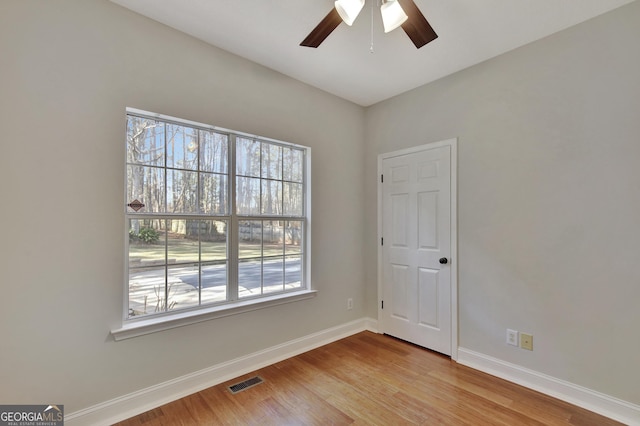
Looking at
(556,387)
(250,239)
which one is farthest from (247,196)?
(556,387)

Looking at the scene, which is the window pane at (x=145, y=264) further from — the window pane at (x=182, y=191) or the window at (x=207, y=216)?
the window pane at (x=182, y=191)

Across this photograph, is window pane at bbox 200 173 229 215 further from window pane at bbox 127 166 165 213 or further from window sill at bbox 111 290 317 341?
window sill at bbox 111 290 317 341

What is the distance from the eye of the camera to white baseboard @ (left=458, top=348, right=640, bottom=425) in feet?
6.16

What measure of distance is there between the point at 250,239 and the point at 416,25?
2.02 metres

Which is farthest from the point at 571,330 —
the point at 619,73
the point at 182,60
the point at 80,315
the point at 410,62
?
the point at 182,60

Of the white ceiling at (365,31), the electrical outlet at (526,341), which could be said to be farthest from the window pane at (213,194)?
the electrical outlet at (526,341)

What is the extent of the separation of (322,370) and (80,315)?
72.2 inches

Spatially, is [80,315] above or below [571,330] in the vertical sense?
above

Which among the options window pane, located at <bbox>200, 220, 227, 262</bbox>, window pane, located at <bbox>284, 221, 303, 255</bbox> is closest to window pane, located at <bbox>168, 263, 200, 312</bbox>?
window pane, located at <bbox>200, 220, 227, 262</bbox>

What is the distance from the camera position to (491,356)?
2467 mm

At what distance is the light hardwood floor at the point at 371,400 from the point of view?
1.88 meters

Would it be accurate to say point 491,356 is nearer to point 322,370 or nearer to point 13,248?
point 322,370

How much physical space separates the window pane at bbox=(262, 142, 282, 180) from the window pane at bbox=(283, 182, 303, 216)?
15 centimetres

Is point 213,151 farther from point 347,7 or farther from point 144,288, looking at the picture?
point 347,7
